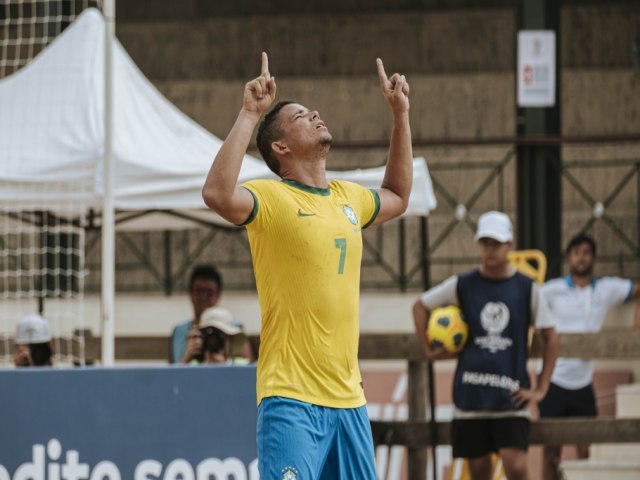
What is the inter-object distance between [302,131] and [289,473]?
138 cm

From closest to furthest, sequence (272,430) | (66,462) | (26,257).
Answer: (272,430) → (66,462) → (26,257)

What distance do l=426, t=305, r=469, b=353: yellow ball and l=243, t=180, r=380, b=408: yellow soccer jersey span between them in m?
3.18

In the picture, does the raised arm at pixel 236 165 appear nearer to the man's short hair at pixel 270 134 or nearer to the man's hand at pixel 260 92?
the man's hand at pixel 260 92

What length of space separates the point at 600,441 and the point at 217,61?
32.3 feet

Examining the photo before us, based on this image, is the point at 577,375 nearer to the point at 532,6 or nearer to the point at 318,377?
the point at 532,6

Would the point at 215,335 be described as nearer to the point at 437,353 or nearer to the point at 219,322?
the point at 219,322

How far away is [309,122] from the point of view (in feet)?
18.7

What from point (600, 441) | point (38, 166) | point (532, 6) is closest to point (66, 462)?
A: point (38, 166)

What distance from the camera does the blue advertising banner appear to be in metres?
7.80

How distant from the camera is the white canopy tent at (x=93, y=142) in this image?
909 centimetres

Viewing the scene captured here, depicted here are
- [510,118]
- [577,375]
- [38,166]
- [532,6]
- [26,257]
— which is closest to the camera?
[38,166]

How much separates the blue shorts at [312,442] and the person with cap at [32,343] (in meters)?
4.45

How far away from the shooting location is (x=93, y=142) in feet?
30.0

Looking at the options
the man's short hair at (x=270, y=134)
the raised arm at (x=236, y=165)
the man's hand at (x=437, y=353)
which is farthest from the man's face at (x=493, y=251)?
the raised arm at (x=236, y=165)
